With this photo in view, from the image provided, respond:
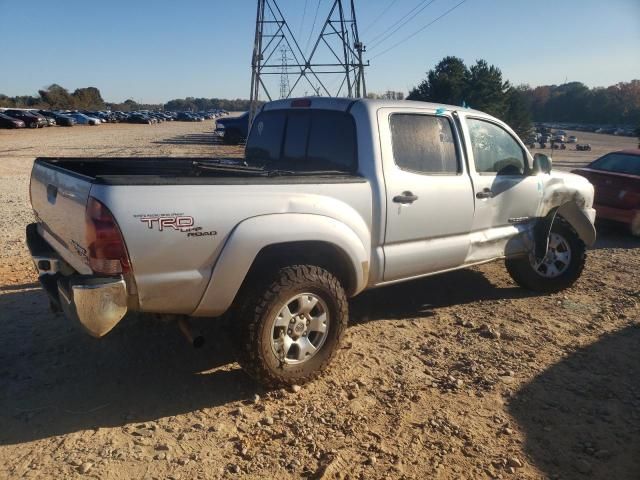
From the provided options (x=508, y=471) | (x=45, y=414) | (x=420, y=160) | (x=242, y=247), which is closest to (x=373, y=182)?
(x=420, y=160)

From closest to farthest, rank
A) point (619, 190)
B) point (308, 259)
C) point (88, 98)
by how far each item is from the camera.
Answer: point (308, 259) < point (619, 190) < point (88, 98)

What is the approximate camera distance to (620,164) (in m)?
9.41

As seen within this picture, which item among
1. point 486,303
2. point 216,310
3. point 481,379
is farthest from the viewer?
point 486,303

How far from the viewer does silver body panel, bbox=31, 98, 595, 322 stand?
290cm

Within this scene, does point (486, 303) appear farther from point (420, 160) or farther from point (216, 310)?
point (216, 310)

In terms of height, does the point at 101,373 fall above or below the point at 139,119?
below

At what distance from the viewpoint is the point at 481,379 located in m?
3.74

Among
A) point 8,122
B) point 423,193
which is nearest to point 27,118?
point 8,122

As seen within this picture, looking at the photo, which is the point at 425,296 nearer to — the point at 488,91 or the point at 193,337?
the point at 193,337

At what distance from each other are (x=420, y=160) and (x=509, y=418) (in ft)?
6.64

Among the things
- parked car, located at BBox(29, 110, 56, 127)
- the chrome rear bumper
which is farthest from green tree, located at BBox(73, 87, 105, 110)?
the chrome rear bumper

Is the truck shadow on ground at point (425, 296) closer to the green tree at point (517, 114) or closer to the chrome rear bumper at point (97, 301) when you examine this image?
the chrome rear bumper at point (97, 301)

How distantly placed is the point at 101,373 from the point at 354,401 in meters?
1.76

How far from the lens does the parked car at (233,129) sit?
2986 centimetres
